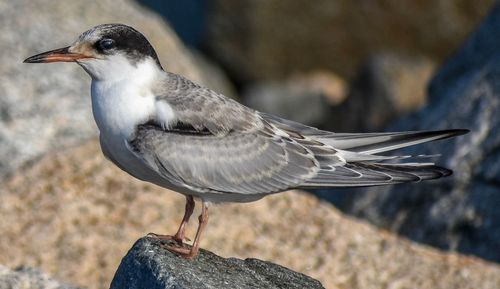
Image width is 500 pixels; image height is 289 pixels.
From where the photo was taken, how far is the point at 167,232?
9.91m

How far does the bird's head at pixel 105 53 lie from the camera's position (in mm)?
7930

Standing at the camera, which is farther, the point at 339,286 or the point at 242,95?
the point at 242,95

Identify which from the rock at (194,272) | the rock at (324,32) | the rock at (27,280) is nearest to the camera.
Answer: the rock at (194,272)

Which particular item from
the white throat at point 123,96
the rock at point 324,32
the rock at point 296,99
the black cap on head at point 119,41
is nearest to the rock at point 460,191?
the white throat at point 123,96

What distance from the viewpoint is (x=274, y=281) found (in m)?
7.54

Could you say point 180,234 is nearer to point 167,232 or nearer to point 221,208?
point 167,232

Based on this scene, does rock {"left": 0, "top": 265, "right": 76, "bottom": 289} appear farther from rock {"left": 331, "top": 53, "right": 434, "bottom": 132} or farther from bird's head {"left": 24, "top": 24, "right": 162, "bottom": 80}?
rock {"left": 331, "top": 53, "right": 434, "bottom": 132}

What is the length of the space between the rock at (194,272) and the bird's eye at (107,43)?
4.04ft

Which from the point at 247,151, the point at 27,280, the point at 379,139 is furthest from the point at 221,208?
the point at 27,280

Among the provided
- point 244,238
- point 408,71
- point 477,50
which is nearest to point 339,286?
point 244,238

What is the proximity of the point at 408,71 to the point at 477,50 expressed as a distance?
17.0 feet

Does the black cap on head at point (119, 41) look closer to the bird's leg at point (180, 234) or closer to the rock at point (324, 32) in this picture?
the bird's leg at point (180, 234)

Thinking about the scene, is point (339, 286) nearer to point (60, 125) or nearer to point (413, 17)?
point (60, 125)

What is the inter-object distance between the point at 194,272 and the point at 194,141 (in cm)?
112
